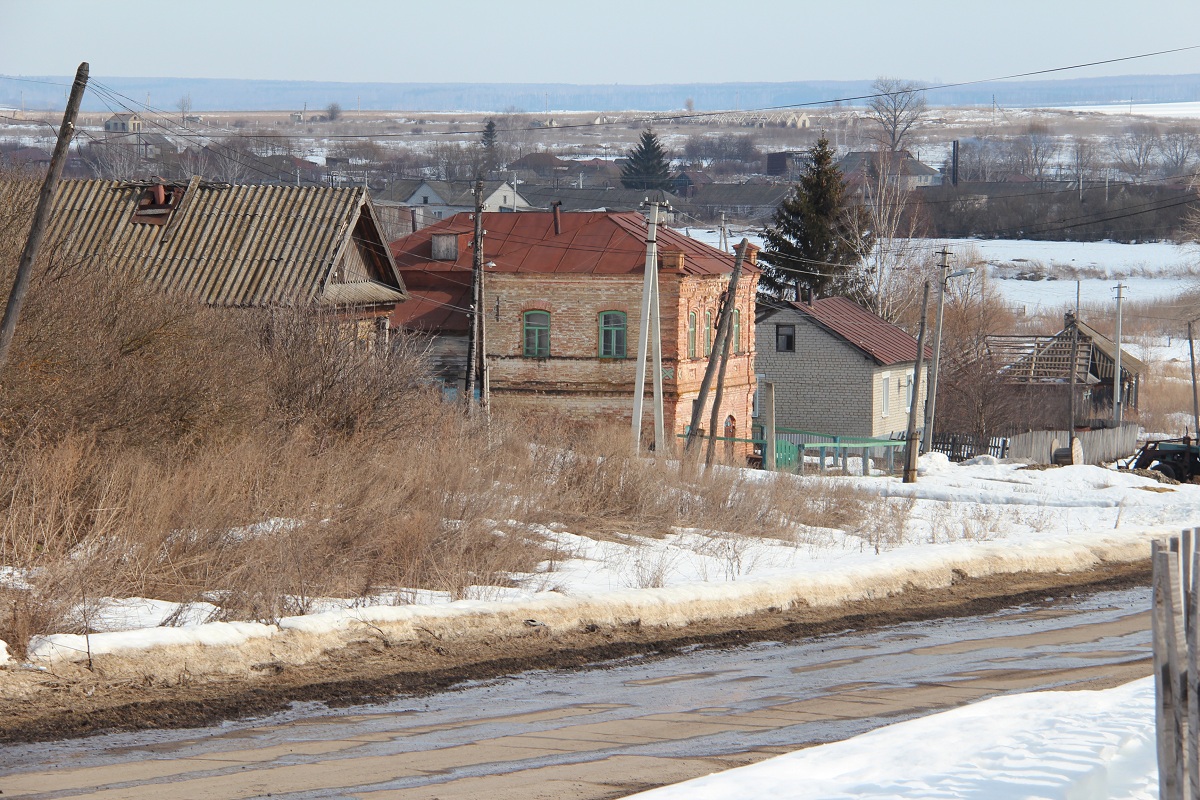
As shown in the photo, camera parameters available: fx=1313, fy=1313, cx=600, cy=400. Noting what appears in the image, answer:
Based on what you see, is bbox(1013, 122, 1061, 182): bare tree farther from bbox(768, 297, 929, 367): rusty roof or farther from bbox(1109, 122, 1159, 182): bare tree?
bbox(768, 297, 929, 367): rusty roof

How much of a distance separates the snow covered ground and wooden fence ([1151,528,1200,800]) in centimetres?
102

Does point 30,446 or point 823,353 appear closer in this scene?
point 30,446

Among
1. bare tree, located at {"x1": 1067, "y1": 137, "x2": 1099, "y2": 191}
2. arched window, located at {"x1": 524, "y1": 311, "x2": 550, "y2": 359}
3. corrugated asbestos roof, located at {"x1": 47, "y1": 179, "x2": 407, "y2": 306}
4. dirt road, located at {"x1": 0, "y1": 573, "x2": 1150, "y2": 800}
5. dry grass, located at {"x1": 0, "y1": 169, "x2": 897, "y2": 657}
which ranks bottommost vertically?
dirt road, located at {"x1": 0, "y1": 573, "x2": 1150, "y2": 800}

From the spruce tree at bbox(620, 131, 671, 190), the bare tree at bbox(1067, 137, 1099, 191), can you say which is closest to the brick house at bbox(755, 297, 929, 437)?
the spruce tree at bbox(620, 131, 671, 190)

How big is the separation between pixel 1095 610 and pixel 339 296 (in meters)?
20.0

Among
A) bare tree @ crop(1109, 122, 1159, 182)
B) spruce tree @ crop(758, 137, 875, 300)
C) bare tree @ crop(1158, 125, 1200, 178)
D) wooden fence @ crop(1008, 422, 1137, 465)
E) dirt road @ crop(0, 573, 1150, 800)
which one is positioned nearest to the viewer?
dirt road @ crop(0, 573, 1150, 800)

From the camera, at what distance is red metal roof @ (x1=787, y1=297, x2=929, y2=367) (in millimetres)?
52156

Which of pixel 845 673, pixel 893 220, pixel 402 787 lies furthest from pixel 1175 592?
pixel 893 220

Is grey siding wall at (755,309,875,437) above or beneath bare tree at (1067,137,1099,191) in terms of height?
beneath

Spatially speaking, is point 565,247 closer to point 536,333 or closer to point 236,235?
point 536,333

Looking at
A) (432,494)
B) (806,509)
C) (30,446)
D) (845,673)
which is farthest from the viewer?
(806,509)

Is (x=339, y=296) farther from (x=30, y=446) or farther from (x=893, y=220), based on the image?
(x=893, y=220)

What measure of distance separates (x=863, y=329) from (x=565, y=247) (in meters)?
15.7

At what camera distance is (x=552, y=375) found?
44094 mm
